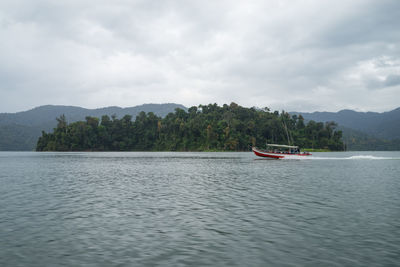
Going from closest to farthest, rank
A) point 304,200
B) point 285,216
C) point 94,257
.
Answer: point 94,257
point 285,216
point 304,200

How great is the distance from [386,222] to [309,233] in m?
5.55

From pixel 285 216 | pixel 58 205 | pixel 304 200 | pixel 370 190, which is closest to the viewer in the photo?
pixel 285 216

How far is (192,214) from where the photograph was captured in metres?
18.7

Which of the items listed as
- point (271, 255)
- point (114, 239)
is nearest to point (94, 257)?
point (114, 239)

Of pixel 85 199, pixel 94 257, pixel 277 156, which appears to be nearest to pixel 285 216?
pixel 94 257

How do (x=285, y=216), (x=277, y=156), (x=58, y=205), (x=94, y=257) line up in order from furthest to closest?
(x=277, y=156)
(x=58, y=205)
(x=285, y=216)
(x=94, y=257)

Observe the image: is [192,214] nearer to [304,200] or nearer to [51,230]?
[51,230]

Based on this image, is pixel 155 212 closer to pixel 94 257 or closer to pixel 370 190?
pixel 94 257

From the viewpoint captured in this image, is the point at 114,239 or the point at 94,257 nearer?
the point at 94,257

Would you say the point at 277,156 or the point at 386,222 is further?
the point at 277,156

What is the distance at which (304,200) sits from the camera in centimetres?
2347

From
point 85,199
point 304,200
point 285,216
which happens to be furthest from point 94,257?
point 304,200

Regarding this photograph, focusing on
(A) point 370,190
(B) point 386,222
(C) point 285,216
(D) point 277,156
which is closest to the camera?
(B) point 386,222

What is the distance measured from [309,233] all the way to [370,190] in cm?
1836
